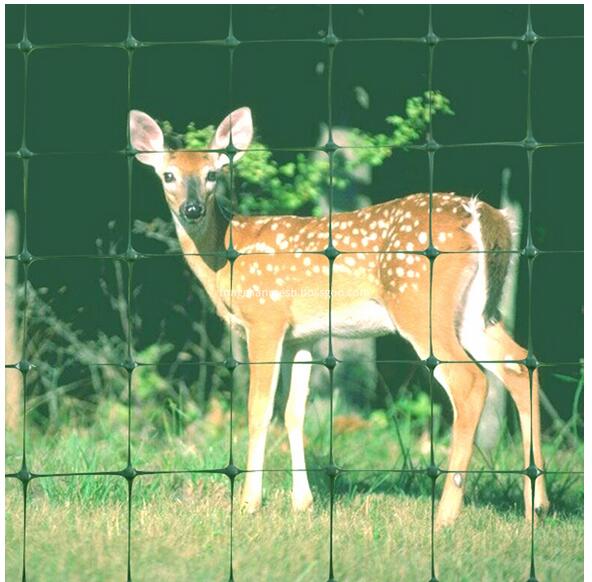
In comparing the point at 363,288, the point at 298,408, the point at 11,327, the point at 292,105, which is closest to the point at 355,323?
the point at 363,288

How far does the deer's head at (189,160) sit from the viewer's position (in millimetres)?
3367

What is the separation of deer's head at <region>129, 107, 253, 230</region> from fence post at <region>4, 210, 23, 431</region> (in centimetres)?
65

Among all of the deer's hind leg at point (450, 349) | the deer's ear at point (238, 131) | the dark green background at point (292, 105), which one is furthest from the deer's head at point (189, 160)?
the deer's hind leg at point (450, 349)

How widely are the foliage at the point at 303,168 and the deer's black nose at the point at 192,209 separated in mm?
180

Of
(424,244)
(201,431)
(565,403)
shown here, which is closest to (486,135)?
(424,244)

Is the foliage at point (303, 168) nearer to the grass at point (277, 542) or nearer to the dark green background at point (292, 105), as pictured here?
the dark green background at point (292, 105)

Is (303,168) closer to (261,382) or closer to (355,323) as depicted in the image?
(355,323)

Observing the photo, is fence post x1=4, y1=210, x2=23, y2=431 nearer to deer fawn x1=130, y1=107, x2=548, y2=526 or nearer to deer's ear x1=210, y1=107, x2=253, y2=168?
deer fawn x1=130, y1=107, x2=548, y2=526

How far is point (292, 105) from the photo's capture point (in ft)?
12.1

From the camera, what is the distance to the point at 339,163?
12.4 feet

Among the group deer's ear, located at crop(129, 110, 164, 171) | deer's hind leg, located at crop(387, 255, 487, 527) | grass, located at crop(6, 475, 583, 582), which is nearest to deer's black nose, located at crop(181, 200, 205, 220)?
deer's ear, located at crop(129, 110, 164, 171)

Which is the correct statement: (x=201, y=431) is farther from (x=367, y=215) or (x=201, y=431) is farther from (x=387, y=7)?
(x=387, y=7)

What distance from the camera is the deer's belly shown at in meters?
3.41
